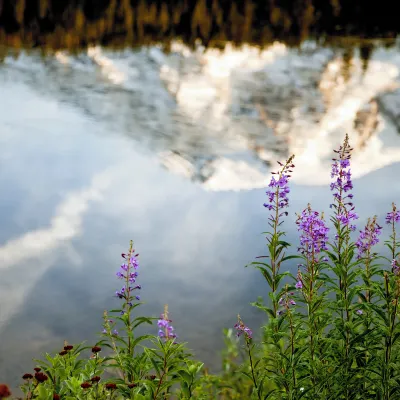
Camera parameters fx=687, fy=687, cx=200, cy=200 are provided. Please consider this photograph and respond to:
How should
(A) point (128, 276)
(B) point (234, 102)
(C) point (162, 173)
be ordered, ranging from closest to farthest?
(A) point (128, 276) < (C) point (162, 173) < (B) point (234, 102)

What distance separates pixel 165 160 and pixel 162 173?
672mm

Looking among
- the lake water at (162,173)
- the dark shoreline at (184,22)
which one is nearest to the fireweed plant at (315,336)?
the lake water at (162,173)

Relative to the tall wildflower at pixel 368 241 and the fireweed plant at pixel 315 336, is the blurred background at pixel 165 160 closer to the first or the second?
the fireweed plant at pixel 315 336

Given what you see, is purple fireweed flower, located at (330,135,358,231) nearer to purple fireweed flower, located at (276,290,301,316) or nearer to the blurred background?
purple fireweed flower, located at (276,290,301,316)

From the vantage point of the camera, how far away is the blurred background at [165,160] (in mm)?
9164

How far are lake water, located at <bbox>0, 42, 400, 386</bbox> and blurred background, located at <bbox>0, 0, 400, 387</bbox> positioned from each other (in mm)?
37

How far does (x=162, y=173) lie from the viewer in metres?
13.9

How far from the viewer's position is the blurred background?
916 centimetres

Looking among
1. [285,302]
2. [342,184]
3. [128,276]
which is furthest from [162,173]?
[285,302]

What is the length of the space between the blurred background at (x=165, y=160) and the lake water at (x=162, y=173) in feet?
0.12

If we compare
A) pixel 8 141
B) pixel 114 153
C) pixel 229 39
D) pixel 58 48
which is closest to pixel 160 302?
pixel 114 153

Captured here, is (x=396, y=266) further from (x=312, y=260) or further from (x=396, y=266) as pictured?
(x=312, y=260)

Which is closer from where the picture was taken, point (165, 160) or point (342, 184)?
point (342, 184)

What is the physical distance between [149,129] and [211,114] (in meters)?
2.55
